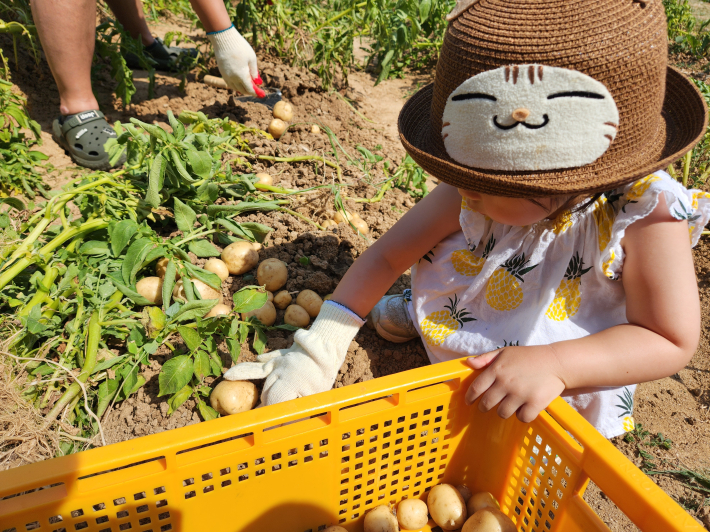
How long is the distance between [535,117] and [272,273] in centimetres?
100

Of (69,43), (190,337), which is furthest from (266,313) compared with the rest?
(69,43)

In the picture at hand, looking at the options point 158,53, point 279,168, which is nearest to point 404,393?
point 279,168

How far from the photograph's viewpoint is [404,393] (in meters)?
0.98

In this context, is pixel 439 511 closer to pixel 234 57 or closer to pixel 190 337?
pixel 190 337

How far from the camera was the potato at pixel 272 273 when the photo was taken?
1582 mm

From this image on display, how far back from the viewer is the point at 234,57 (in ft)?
7.14

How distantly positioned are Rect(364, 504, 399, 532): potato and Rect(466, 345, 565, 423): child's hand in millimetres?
345

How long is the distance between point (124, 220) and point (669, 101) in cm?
142

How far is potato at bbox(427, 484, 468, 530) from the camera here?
1.13 m

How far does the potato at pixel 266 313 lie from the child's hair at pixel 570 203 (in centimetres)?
84

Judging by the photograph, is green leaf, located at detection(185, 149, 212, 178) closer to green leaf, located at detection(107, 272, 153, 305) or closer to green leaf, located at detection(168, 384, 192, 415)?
green leaf, located at detection(107, 272, 153, 305)

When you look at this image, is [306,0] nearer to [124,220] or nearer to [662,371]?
[124,220]

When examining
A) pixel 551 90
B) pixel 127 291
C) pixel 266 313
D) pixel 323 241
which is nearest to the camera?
pixel 551 90

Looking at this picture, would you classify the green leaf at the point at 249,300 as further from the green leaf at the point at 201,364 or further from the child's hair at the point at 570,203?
the child's hair at the point at 570,203
